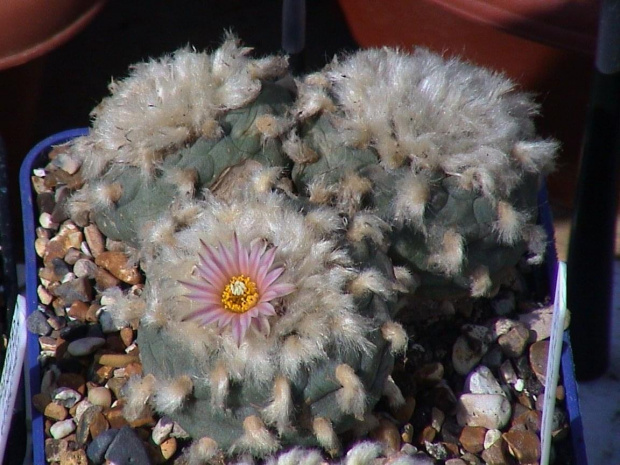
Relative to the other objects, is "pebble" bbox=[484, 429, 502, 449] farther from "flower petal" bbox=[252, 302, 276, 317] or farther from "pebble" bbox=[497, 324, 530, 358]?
"flower petal" bbox=[252, 302, 276, 317]

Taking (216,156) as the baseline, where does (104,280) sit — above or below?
below

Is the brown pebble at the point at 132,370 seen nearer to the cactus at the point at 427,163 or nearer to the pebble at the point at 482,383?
the cactus at the point at 427,163

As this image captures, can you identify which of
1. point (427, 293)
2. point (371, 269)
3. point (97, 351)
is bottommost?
point (97, 351)

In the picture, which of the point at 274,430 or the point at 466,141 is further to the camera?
the point at 466,141

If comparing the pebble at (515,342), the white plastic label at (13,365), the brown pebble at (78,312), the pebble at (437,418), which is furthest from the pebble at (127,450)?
the pebble at (515,342)

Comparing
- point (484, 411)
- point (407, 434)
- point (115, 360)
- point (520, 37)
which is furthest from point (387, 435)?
point (520, 37)

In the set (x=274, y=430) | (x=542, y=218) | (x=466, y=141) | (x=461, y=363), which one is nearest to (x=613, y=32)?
(x=466, y=141)

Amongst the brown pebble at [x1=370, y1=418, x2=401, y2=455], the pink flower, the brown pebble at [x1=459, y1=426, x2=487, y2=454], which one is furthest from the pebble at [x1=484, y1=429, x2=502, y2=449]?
the pink flower

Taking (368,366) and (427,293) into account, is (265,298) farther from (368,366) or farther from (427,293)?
(427,293)

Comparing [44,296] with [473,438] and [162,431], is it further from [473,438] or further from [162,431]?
[473,438]
